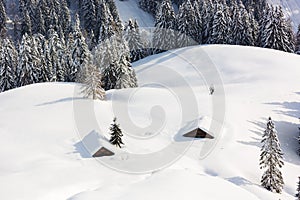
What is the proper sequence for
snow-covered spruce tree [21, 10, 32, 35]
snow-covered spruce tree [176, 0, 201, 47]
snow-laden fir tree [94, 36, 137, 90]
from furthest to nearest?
snow-covered spruce tree [21, 10, 32, 35] < snow-covered spruce tree [176, 0, 201, 47] < snow-laden fir tree [94, 36, 137, 90]

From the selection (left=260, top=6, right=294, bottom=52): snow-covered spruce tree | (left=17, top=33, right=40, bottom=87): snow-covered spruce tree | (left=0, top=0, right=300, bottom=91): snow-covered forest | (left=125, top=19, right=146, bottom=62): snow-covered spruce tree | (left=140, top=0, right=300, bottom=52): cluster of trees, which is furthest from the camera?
(left=125, top=19, right=146, bottom=62): snow-covered spruce tree

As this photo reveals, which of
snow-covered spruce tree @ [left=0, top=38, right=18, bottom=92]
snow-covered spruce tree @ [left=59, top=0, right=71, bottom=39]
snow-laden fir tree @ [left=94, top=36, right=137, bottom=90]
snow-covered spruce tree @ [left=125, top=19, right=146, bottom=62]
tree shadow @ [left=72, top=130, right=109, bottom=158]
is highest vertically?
snow-covered spruce tree @ [left=59, top=0, right=71, bottom=39]

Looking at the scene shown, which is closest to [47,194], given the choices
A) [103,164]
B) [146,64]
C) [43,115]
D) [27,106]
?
[103,164]

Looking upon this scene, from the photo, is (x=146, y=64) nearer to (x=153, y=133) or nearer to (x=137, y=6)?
(x=153, y=133)

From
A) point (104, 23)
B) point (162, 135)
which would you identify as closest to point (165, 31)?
point (104, 23)

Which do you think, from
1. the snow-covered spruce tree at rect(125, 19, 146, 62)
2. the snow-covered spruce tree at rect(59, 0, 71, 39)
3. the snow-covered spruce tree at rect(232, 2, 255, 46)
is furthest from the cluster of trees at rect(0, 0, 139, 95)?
the snow-covered spruce tree at rect(232, 2, 255, 46)


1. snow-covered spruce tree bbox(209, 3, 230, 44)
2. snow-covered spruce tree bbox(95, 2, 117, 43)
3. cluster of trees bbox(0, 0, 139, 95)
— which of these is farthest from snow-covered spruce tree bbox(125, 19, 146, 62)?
snow-covered spruce tree bbox(209, 3, 230, 44)

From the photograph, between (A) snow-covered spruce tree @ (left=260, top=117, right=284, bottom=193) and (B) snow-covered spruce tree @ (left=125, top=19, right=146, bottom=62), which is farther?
(B) snow-covered spruce tree @ (left=125, top=19, right=146, bottom=62)

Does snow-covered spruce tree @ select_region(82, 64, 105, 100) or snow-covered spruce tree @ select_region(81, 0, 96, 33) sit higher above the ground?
snow-covered spruce tree @ select_region(81, 0, 96, 33)

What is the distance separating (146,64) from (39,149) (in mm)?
37059

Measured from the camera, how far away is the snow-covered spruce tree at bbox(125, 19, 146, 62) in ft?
223

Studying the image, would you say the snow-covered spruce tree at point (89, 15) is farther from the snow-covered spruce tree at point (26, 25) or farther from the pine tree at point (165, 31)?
the pine tree at point (165, 31)

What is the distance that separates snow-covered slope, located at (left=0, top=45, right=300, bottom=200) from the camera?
68.6 ft

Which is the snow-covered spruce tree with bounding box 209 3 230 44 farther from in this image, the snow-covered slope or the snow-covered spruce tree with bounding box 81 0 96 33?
the snow-covered spruce tree with bounding box 81 0 96 33
